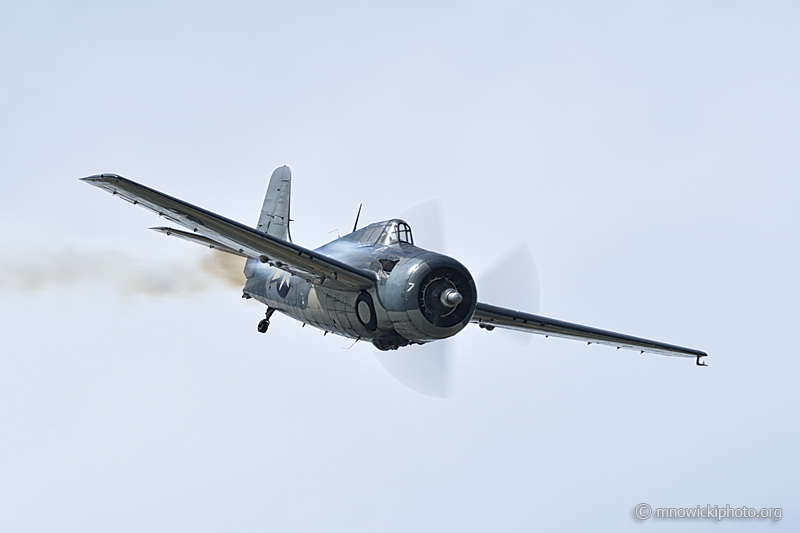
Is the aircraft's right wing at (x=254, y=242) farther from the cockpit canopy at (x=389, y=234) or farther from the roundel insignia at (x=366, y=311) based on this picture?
the cockpit canopy at (x=389, y=234)

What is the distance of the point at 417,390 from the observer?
21.6 m

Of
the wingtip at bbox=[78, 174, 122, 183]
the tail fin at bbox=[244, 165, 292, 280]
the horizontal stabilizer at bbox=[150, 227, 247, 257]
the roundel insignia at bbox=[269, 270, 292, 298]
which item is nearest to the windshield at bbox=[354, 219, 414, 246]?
the horizontal stabilizer at bbox=[150, 227, 247, 257]

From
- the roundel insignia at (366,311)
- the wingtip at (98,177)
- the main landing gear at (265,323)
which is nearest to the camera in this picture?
the wingtip at (98,177)

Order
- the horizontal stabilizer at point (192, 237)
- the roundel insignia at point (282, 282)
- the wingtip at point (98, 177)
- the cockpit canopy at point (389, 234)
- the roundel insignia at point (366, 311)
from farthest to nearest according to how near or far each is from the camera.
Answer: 1. the roundel insignia at point (282, 282)
2. the horizontal stabilizer at point (192, 237)
3. the cockpit canopy at point (389, 234)
4. the roundel insignia at point (366, 311)
5. the wingtip at point (98, 177)

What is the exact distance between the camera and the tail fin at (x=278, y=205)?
31781 millimetres

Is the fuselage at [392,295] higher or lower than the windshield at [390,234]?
lower

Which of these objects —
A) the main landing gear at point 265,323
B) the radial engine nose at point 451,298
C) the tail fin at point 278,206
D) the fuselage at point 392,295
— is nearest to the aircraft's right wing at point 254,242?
the fuselage at point 392,295

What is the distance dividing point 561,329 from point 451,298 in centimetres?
816

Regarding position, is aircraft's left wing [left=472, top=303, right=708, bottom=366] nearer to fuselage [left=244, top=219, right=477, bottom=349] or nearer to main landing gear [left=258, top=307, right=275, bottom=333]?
fuselage [left=244, top=219, right=477, bottom=349]

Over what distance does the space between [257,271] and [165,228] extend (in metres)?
5.70

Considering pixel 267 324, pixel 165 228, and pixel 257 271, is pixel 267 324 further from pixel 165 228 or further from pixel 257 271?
pixel 165 228

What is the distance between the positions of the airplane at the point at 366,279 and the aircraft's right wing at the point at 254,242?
0.08ft

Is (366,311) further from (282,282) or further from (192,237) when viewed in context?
(192,237)

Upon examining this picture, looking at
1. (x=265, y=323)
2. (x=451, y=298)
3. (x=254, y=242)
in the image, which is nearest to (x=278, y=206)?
(x=265, y=323)
